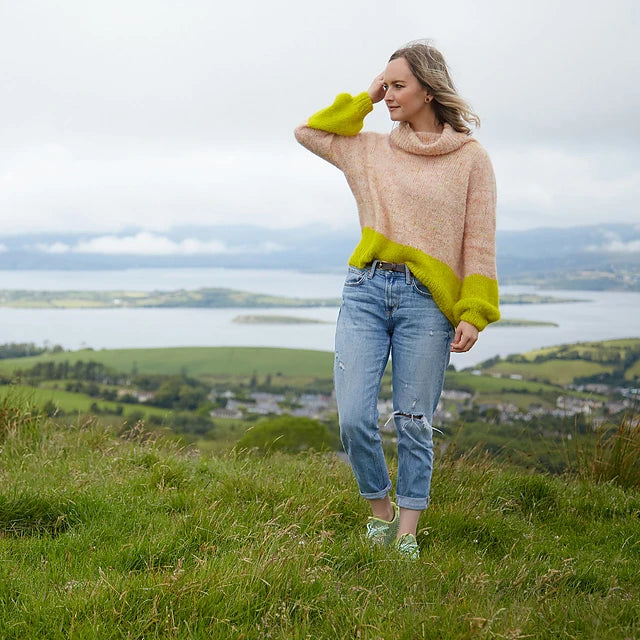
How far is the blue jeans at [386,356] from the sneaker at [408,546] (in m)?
0.29

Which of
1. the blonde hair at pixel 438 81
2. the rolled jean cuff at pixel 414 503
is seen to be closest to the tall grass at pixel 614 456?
the rolled jean cuff at pixel 414 503

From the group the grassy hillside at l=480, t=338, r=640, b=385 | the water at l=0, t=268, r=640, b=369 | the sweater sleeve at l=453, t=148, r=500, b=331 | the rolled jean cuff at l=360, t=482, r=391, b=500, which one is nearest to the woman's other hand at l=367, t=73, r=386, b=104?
the sweater sleeve at l=453, t=148, r=500, b=331

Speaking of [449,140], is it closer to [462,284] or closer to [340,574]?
[462,284]

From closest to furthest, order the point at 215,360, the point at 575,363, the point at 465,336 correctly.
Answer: the point at 465,336 → the point at 575,363 → the point at 215,360

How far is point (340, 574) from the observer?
2.79 meters

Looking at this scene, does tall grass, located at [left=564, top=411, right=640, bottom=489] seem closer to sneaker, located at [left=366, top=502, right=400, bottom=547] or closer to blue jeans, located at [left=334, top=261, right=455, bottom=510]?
sneaker, located at [left=366, top=502, right=400, bottom=547]

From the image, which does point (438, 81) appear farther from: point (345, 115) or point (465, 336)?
point (465, 336)

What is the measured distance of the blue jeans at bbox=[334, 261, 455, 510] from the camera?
10.6ft

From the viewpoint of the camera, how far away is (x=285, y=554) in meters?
2.66

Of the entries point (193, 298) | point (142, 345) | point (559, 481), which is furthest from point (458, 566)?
point (193, 298)

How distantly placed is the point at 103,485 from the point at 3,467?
3.27ft

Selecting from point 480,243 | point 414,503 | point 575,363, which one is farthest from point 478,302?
point 575,363

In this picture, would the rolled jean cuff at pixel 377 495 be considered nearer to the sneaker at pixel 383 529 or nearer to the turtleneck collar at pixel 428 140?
the sneaker at pixel 383 529

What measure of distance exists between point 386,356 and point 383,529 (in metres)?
0.84
